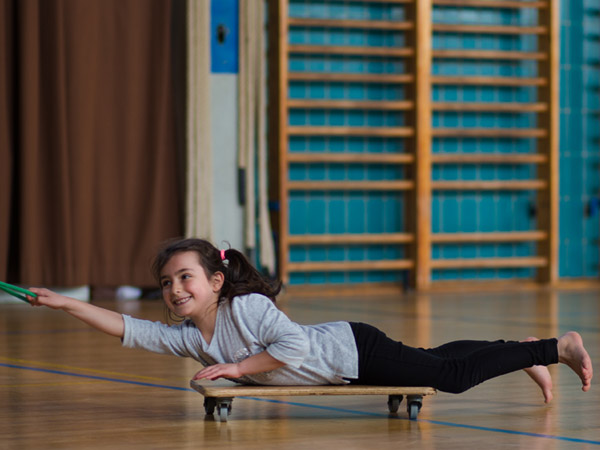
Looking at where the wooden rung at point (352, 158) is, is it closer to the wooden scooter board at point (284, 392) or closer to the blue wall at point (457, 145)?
the blue wall at point (457, 145)

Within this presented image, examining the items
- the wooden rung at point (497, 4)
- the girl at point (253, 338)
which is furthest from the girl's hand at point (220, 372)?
the wooden rung at point (497, 4)

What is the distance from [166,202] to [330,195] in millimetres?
1064

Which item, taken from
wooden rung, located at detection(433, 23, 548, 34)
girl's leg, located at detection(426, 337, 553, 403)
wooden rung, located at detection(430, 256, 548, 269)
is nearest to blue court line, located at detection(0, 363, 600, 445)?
girl's leg, located at detection(426, 337, 553, 403)

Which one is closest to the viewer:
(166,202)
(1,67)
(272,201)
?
(1,67)

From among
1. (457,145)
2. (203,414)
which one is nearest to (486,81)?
(457,145)

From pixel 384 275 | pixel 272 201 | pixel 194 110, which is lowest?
pixel 384 275

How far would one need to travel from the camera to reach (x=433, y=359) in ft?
7.29

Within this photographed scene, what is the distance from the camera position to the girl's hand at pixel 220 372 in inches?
80.9

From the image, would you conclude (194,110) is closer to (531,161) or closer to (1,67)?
(1,67)

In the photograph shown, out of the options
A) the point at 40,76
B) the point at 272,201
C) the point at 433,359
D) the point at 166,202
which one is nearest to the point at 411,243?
the point at 272,201

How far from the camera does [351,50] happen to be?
19.8 feet

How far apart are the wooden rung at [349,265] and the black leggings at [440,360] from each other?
3635 millimetres

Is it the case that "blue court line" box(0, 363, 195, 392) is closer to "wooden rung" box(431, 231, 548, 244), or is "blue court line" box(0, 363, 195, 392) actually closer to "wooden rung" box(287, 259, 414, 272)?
"wooden rung" box(287, 259, 414, 272)

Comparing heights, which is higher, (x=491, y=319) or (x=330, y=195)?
(x=330, y=195)
